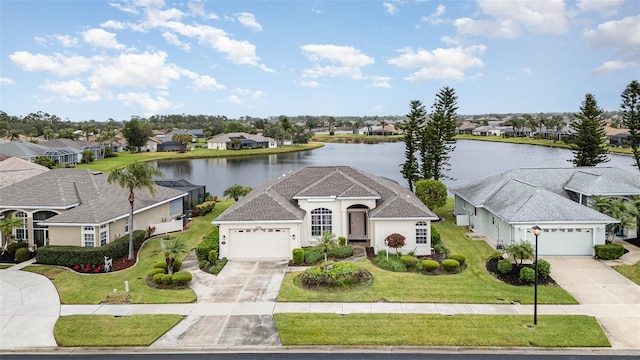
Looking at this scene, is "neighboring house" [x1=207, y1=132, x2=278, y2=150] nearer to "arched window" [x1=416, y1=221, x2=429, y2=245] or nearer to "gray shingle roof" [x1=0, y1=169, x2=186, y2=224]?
"gray shingle roof" [x1=0, y1=169, x2=186, y2=224]

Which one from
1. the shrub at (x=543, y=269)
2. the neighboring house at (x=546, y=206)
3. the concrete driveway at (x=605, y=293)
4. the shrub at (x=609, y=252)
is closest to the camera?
the concrete driveway at (x=605, y=293)

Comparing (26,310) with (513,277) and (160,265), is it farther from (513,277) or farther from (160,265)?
(513,277)

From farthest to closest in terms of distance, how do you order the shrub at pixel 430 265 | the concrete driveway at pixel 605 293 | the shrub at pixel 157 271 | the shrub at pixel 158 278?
1. the shrub at pixel 430 265
2. the shrub at pixel 157 271
3. the shrub at pixel 158 278
4. the concrete driveway at pixel 605 293

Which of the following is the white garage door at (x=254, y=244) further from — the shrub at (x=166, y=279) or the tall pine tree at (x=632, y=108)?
the tall pine tree at (x=632, y=108)

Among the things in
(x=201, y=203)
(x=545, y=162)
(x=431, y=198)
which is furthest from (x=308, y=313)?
(x=545, y=162)

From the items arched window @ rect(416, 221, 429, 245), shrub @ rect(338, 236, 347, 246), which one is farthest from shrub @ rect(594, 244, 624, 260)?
shrub @ rect(338, 236, 347, 246)

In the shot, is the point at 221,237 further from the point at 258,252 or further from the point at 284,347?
the point at 284,347

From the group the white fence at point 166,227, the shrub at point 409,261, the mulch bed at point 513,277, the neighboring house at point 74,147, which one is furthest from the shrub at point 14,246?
the neighboring house at point 74,147
